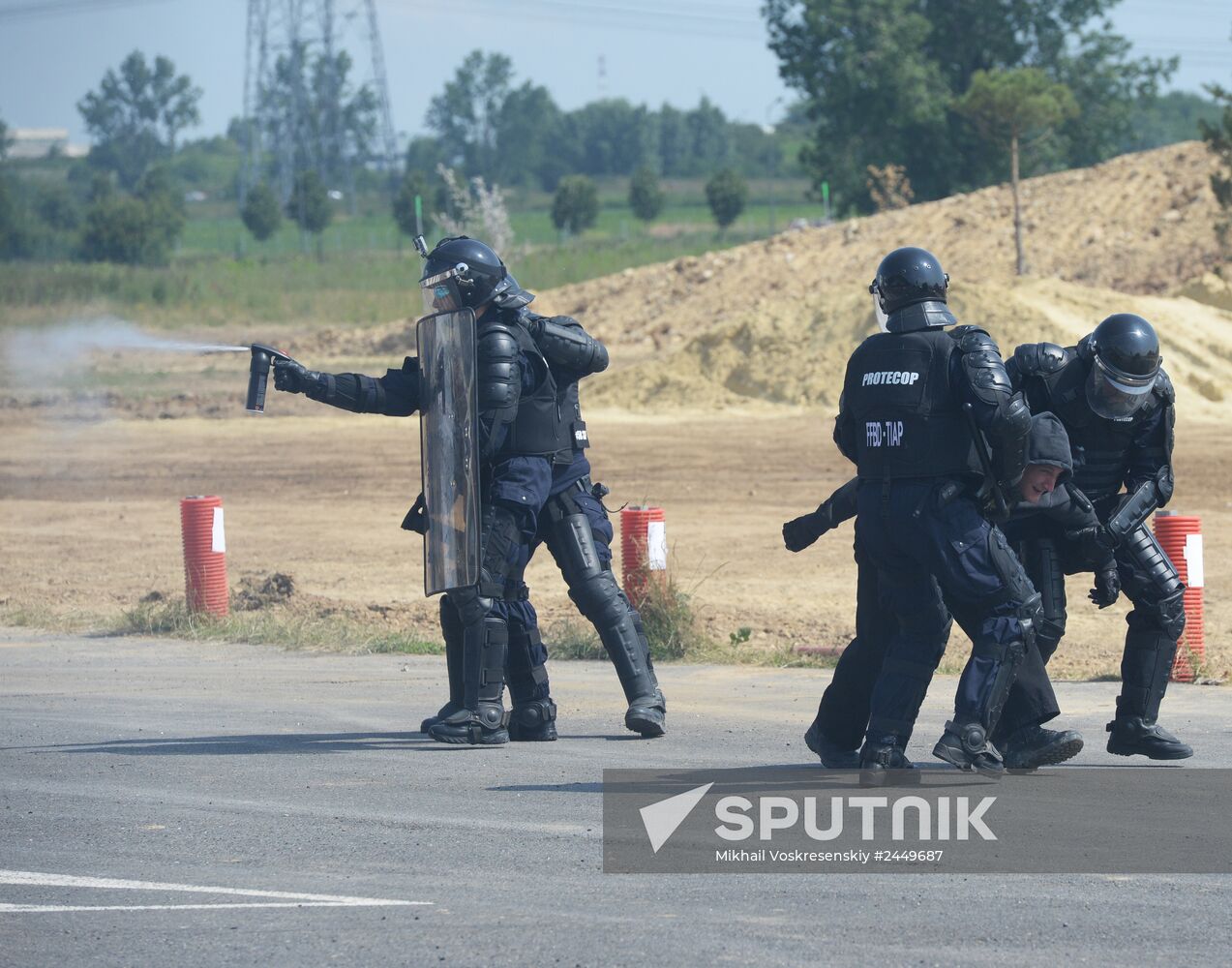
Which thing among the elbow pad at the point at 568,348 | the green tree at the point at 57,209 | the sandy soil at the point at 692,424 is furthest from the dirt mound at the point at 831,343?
the green tree at the point at 57,209

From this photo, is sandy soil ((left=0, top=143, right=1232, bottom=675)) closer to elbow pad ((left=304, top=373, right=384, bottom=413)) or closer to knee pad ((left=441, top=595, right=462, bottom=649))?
knee pad ((left=441, top=595, right=462, bottom=649))

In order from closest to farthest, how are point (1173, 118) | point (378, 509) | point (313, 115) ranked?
point (378, 509)
point (313, 115)
point (1173, 118)

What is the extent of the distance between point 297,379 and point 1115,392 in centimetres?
326

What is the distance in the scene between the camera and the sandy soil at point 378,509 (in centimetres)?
1284

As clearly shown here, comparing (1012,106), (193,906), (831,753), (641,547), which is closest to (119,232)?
(1012,106)

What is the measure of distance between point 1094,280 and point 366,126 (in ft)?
366

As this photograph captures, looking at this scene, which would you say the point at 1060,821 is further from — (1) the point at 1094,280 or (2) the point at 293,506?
(1) the point at 1094,280

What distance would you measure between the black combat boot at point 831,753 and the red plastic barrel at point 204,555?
591 cm

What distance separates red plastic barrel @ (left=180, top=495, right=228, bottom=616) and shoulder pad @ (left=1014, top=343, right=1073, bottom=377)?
6379 mm

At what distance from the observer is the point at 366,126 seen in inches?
A: 5610

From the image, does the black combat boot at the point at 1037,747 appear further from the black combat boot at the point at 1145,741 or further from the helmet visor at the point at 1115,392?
the helmet visor at the point at 1115,392

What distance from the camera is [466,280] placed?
24.8ft

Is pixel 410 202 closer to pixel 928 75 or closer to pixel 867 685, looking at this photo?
pixel 928 75

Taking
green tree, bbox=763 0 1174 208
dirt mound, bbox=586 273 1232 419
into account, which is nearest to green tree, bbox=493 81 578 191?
green tree, bbox=763 0 1174 208
